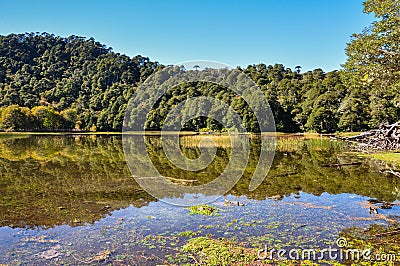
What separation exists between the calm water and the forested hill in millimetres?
14758

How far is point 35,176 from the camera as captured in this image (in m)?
16.2

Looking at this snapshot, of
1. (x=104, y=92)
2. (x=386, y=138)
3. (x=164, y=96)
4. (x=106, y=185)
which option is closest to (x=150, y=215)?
(x=106, y=185)

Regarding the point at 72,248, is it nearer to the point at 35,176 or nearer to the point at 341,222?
the point at 341,222

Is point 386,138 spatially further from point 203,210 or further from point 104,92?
point 104,92

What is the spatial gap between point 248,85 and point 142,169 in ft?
162

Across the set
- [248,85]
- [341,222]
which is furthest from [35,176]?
[248,85]

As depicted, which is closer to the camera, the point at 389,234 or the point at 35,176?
the point at 389,234

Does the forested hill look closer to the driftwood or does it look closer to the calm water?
the driftwood

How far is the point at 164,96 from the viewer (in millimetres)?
75000

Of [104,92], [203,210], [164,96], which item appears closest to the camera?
[203,210]

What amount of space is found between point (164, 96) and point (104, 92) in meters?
41.1

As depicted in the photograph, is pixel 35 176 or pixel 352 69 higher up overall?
pixel 352 69

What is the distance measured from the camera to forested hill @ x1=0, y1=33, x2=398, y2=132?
5794cm

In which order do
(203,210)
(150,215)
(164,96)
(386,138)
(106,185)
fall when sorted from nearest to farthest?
(150,215) < (203,210) < (106,185) < (386,138) < (164,96)
